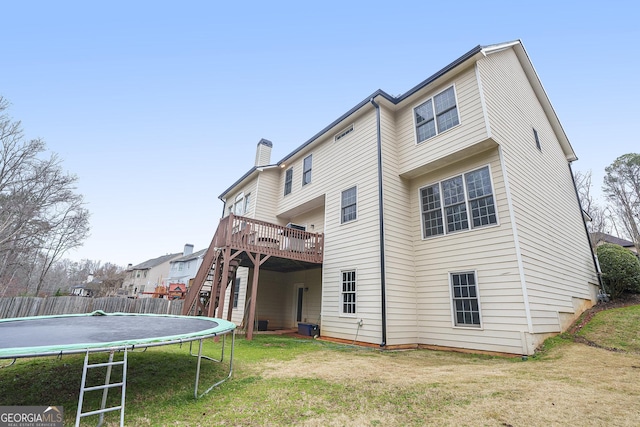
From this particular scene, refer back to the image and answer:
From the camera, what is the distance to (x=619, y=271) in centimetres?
1112

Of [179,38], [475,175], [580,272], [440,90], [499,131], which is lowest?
[580,272]

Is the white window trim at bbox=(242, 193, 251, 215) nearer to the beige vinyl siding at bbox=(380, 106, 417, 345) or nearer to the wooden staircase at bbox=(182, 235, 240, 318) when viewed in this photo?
the wooden staircase at bbox=(182, 235, 240, 318)

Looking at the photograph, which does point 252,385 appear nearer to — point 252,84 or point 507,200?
point 507,200

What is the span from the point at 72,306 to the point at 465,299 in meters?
15.9

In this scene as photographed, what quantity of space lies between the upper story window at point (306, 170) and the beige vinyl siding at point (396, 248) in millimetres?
4417

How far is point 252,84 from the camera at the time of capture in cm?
1922

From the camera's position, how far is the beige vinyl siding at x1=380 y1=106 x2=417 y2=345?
→ 27.7 ft

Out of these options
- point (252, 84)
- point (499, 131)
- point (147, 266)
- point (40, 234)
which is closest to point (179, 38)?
point (252, 84)

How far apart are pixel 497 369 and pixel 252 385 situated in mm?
4550

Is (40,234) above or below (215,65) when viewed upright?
below

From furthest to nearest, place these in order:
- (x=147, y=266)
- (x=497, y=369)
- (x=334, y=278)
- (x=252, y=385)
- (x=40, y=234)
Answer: (x=147, y=266)
(x=40, y=234)
(x=334, y=278)
(x=497, y=369)
(x=252, y=385)

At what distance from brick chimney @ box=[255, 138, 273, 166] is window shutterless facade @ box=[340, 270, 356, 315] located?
9.35m

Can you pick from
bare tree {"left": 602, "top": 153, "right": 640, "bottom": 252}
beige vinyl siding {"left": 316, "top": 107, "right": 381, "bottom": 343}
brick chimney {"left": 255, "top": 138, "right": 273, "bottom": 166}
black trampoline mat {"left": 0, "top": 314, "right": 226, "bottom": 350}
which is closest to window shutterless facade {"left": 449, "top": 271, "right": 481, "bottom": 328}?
beige vinyl siding {"left": 316, "top": 107, "right": 381, "bottom": 343}

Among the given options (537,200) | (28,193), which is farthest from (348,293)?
(28,193)
